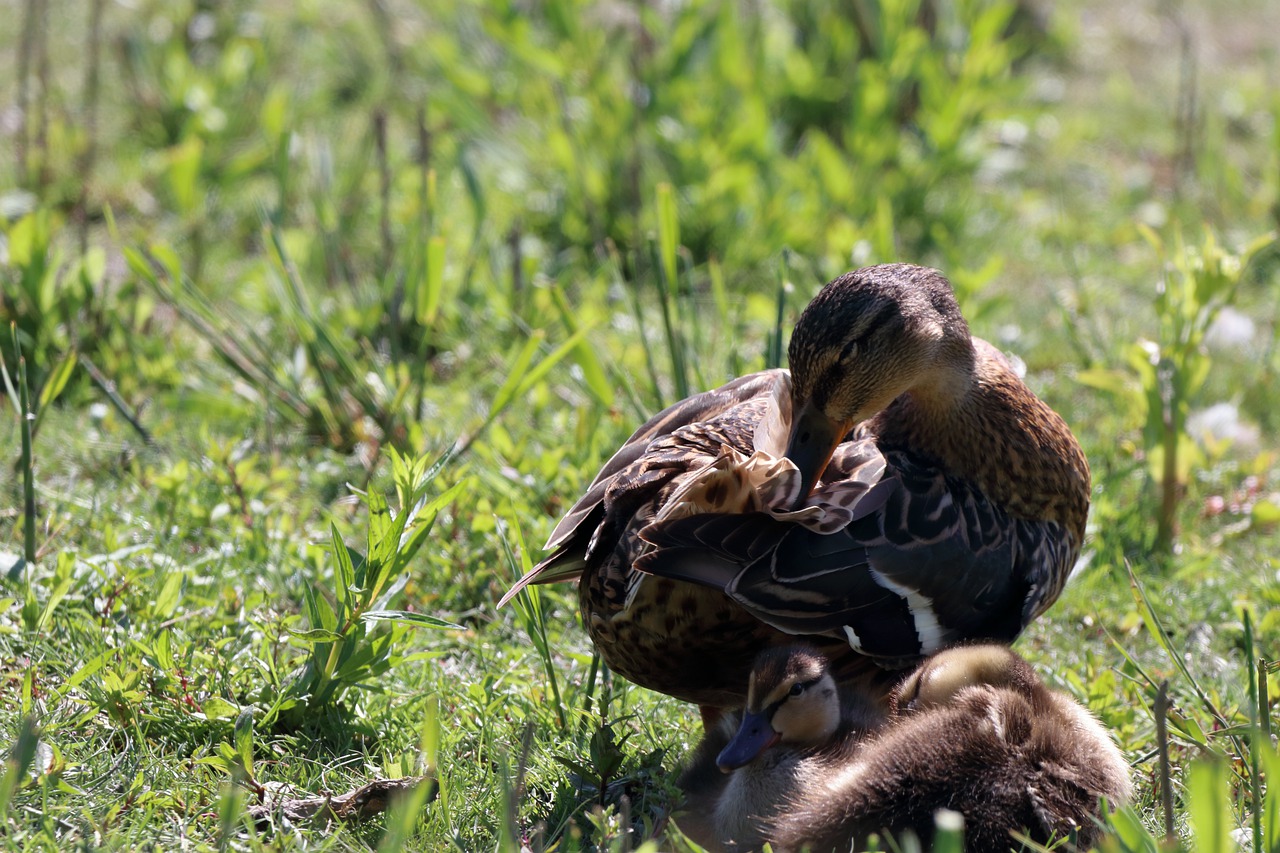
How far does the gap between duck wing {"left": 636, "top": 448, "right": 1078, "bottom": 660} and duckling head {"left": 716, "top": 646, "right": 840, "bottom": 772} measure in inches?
4.2

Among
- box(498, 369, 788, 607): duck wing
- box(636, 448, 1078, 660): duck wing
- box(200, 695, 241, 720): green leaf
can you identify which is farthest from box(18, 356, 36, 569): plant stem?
box(636, 448, 1078, 660): duck wing

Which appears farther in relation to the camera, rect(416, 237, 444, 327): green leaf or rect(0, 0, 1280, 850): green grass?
rect(416, 237, 444, 327): green leaf

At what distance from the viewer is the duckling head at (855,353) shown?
3.34 meters

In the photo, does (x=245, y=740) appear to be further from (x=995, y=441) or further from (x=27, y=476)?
(x=995, y=441)

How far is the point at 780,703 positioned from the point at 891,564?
1.56 feet

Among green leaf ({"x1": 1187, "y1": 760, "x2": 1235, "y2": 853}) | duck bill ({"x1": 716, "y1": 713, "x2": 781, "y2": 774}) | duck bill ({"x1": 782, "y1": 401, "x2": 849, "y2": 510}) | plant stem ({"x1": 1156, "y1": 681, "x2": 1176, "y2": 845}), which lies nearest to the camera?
green leaf ({"x1": 1187, "y1": 760, "x2": 1235, "y2": 853})

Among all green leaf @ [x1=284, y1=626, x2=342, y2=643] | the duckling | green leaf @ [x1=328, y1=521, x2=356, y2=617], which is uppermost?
green leaf @ [x1=328, y1=521, x2=356, y2=617]

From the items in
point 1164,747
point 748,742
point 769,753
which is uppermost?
point 1164,747

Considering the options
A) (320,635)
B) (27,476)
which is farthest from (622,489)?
(27,476)

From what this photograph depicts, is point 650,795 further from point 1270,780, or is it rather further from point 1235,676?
point 1235,676

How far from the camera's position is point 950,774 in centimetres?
273

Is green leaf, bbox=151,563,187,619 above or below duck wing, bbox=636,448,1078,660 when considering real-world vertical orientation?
below

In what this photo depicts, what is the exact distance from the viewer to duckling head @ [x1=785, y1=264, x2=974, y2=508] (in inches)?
132

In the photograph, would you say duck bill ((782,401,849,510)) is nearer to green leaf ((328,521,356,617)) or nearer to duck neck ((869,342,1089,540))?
duck neck ((869,342,1089,540))
